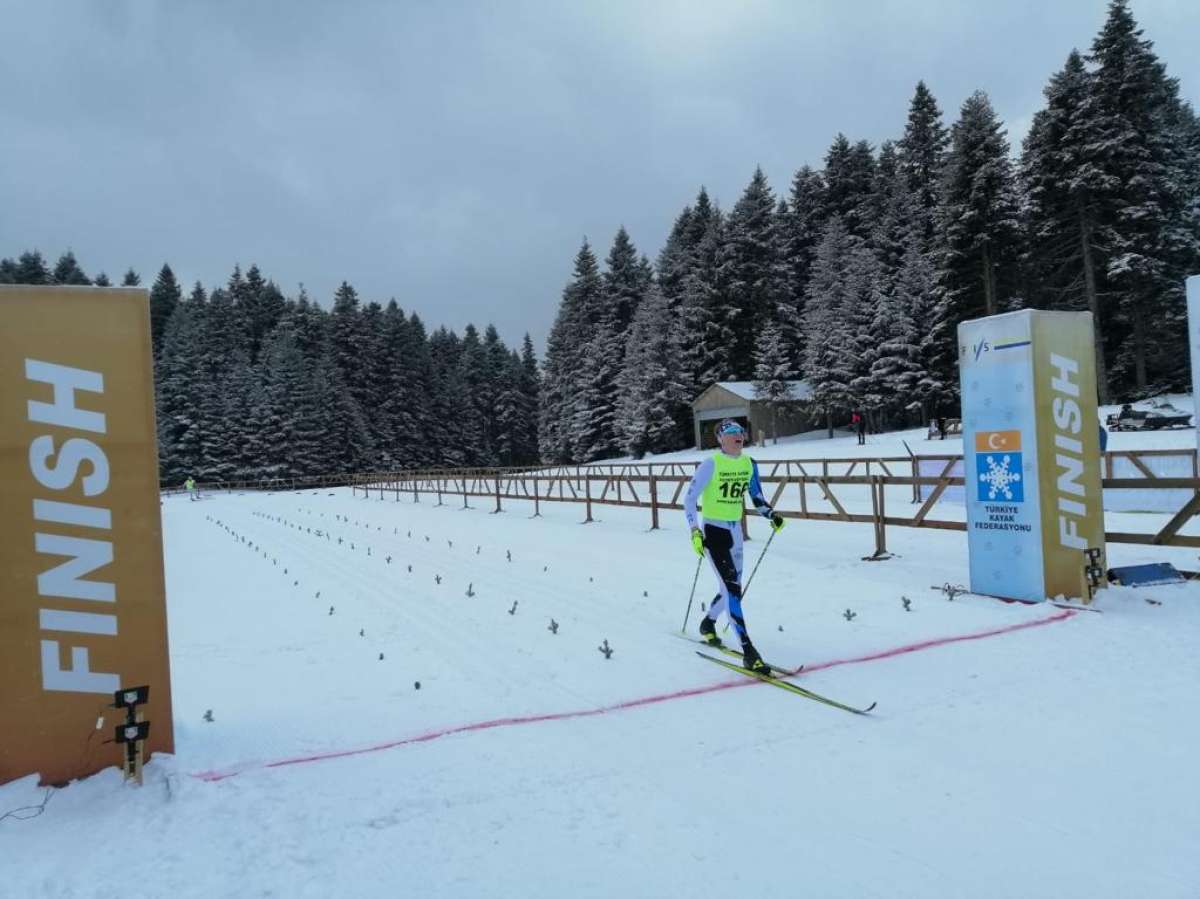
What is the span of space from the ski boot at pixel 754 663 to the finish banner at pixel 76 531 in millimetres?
3853

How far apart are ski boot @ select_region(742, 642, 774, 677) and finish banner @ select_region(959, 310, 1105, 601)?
12.4 feet

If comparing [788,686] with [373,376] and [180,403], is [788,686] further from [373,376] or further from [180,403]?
[373,376]

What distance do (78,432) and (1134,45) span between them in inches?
1879

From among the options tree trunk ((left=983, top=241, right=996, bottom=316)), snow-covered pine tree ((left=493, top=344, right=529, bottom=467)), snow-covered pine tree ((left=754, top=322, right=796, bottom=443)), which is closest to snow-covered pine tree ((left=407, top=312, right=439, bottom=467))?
snow-covered pine tree ((left=493, top=344, right=529, bottom=467))

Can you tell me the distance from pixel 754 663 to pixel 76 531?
4.47m

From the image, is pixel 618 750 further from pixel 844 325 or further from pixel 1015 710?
pixel 844 325

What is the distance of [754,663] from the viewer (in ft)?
18.6

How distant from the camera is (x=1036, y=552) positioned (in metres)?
7.66

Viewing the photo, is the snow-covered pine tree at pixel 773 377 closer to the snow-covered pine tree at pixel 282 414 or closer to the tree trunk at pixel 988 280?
the tree trunk at pixel 988 280

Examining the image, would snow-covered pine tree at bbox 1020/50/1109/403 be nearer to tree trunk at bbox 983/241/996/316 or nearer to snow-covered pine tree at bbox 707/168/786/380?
tree trunk at bbox 983/241/996/316

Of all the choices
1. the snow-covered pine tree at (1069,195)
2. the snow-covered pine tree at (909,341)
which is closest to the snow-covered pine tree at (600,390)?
the snow-covered pine tree at (909,341)

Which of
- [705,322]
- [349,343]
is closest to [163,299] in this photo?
[349,343]

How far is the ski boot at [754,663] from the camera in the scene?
562 centimetres

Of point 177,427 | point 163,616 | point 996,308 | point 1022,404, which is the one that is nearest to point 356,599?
point 163,616
